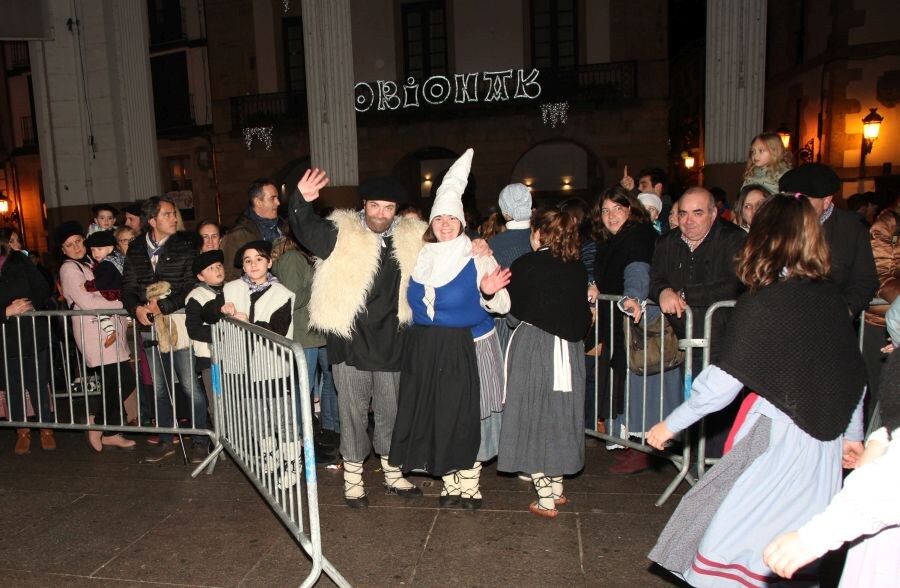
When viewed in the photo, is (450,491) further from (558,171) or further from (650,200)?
(558,171)

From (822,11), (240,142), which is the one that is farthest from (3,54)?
(822,11)

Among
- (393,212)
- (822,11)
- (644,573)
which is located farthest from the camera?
(822,11)

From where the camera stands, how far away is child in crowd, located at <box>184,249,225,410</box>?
503 centimetres

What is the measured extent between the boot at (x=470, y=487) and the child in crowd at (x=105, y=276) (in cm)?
351

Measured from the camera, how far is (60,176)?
11.4 meters

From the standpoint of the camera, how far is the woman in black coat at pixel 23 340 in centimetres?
610

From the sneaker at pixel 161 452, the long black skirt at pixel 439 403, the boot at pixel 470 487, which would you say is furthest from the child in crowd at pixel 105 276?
the boot at pixel 470 487

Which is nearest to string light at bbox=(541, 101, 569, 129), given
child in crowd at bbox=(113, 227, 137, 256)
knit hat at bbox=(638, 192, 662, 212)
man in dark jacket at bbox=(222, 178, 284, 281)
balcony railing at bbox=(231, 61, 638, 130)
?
balcony railing at bbox=(231, 61, 638, 130)

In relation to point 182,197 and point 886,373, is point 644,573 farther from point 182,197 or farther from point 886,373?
point 182,197

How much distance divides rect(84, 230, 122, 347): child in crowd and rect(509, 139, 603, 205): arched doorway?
1647 centimetres

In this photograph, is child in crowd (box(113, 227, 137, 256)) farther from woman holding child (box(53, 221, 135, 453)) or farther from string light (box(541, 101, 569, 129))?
string light (box(541, 101, 569, 129))

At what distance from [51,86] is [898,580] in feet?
41.7

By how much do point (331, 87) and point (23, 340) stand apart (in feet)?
20.7

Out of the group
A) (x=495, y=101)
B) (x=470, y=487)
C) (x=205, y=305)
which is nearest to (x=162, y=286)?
(x=205, y=305)
